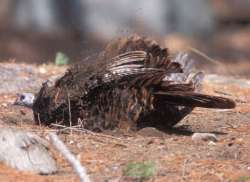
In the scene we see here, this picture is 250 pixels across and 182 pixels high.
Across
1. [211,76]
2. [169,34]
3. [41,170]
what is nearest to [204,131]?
[41,170]

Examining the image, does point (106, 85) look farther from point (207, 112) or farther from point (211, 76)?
point (211, 76)

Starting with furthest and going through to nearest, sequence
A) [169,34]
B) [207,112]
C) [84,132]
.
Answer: [169,34] → [207,112] → [84,132]

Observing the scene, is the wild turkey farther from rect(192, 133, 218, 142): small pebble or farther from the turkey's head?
the turkey's head

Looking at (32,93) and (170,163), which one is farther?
(32,93)

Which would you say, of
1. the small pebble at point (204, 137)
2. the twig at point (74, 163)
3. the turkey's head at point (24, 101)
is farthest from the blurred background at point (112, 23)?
the twig at point (74, 163)

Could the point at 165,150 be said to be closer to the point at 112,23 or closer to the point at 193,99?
the point at 193,99

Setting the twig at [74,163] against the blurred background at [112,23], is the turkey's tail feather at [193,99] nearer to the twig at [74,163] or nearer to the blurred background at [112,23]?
the twig at [74,163]

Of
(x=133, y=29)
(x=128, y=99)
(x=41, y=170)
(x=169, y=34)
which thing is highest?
(x=169, y=34)
